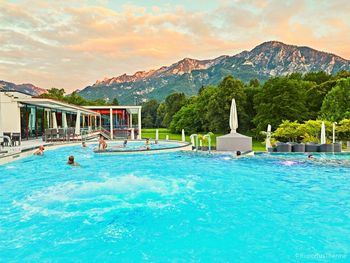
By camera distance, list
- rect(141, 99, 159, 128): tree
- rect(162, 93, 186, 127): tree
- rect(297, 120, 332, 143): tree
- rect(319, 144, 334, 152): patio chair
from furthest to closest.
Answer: rect(141, 99, 159, 128): tree
rect(162, 93, 186, 127): tree
rect(297, 120, 332, 143): tree
rect(319, 144, 334, 152): patio chair

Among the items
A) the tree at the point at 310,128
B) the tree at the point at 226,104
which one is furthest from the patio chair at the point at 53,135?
the tree at the point at 226,104

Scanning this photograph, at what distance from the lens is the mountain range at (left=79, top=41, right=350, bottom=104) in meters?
128

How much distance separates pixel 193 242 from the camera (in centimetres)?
478

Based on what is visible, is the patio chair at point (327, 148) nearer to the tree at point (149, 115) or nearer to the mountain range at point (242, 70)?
the tree at point (149, 115)

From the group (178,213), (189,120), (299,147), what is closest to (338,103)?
(299,147)

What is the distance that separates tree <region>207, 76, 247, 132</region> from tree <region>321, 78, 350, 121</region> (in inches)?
407

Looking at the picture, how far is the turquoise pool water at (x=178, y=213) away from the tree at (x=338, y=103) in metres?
14.8

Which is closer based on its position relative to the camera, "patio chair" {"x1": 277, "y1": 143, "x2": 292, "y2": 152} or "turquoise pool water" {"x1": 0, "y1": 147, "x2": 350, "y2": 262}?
"turquoise pool water" {"x1": 0, "y1": 147, "x2": 350, "y2": 262}

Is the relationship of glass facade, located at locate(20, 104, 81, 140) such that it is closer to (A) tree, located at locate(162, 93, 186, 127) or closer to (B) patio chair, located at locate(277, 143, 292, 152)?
(B) patio chair, located at locate(277, 143, 292, 152)

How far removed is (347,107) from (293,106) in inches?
200

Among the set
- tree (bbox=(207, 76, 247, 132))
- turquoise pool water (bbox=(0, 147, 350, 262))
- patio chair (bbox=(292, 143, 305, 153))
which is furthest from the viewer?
tree (bbox=(207, 76, 247, 132))

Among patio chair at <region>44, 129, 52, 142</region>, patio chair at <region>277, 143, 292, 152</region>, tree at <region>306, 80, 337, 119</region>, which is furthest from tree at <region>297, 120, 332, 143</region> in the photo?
patio chair at <region>44, 129, 52, 142</region>

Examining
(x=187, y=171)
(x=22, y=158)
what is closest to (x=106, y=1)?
(x=22, y=158)

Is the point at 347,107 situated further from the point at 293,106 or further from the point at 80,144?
the point at 80,144
